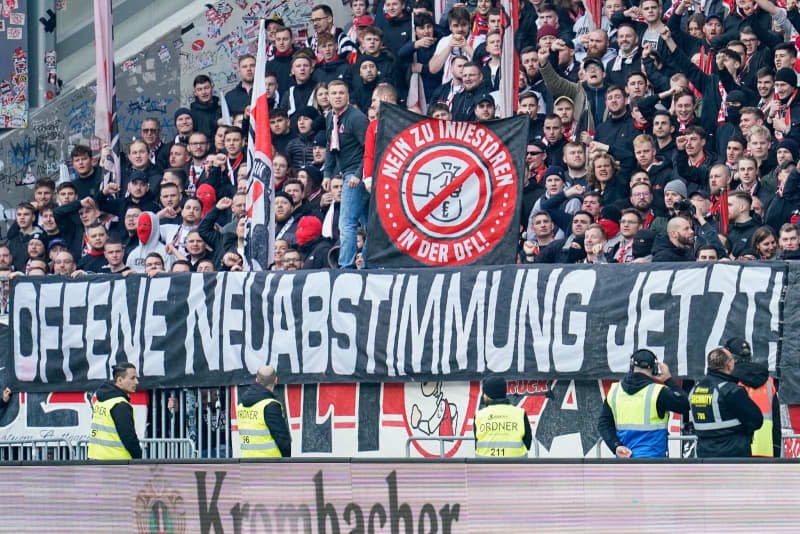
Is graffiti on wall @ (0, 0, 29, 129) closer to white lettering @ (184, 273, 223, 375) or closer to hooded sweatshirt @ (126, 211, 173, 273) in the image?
hooded sweatshirt @ (126, 211, 173, 273)

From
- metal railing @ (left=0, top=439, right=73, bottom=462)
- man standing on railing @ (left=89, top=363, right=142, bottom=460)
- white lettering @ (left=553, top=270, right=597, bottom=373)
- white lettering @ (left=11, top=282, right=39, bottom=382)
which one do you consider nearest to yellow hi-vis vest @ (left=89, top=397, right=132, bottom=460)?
man standing on railing @ (left=89, top=363, right=142, bottom=460)

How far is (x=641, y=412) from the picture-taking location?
504 inches

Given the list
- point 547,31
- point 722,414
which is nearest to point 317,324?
point 722,414

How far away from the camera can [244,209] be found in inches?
725

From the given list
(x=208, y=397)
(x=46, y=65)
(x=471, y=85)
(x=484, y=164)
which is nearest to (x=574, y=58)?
(x=471, y=85)

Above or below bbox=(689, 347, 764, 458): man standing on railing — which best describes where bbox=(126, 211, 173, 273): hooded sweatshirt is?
above

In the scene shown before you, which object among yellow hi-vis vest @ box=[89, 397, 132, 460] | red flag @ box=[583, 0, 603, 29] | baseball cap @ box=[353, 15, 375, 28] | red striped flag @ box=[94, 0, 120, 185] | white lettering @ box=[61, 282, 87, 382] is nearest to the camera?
yellow hi-vis vest @ box=[89, 397, 132, 460]

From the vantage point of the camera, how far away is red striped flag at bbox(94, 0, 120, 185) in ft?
69.4

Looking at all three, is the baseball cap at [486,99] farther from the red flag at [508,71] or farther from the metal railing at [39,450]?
the metal railing at [39,450]

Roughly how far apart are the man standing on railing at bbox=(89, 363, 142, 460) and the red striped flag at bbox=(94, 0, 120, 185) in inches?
270

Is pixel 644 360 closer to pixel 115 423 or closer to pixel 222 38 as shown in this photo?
pixel 115 423

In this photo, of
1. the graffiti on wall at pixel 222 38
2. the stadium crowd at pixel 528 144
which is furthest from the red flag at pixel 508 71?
the graffiti on wall at pixel 222 38

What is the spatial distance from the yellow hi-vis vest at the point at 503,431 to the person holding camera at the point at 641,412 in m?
0.67

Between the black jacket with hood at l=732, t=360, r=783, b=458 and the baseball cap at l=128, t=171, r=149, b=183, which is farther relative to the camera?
the baseball cap at l=128, t=171, r=149, b=183
